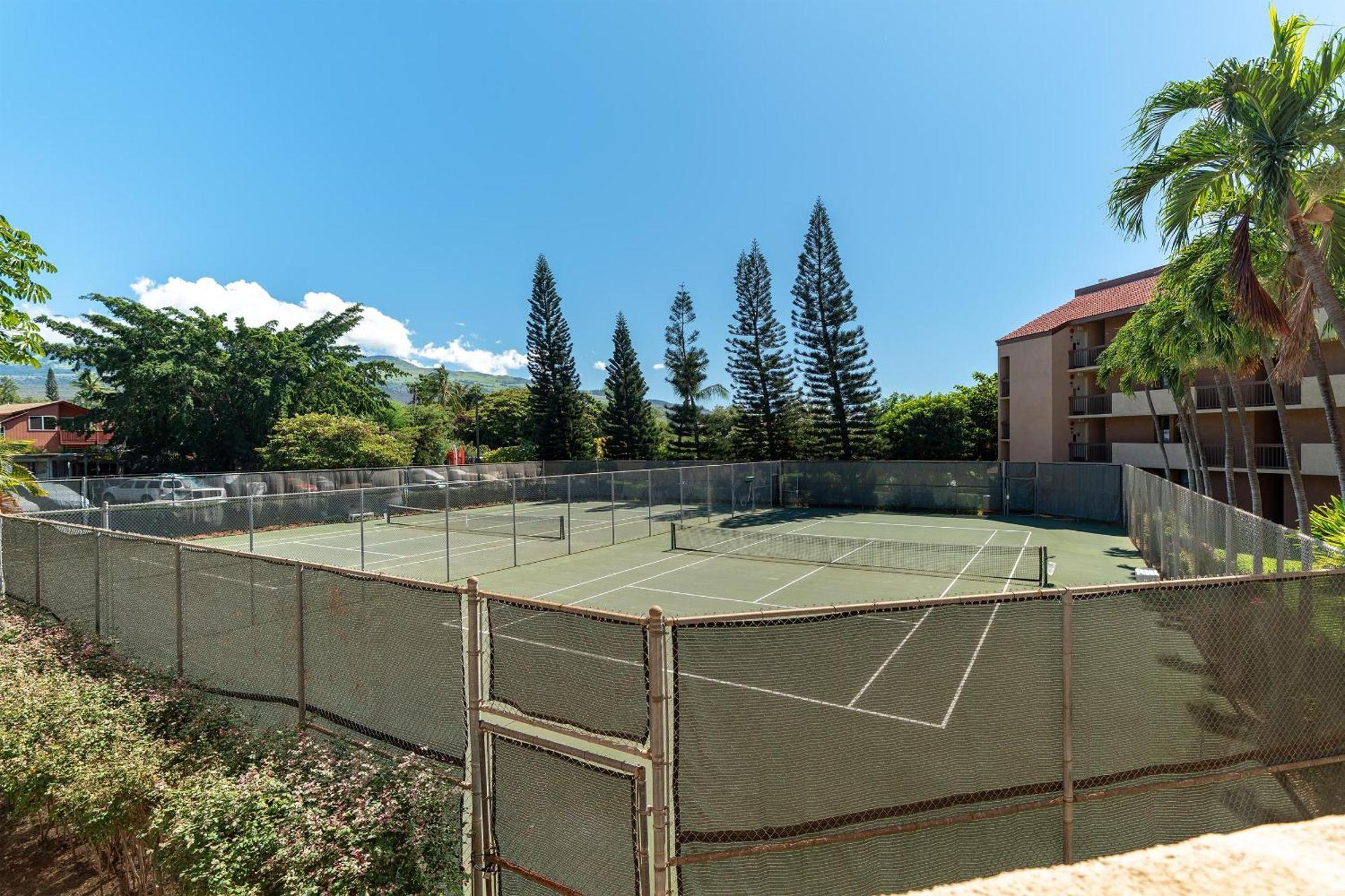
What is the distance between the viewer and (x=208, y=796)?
13.3 ft

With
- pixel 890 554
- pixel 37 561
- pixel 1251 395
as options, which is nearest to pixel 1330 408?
pixel 890 554

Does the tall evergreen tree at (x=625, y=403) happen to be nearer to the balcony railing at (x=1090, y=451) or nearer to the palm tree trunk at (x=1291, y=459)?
the balcony railing at (x=1090, y=451)

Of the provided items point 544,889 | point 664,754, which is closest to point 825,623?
point 664,754

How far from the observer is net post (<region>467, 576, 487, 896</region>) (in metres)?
4.11

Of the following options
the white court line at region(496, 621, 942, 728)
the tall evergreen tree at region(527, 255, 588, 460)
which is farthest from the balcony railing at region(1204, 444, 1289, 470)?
the tall evergreen tree at region(527, 255, 588, 460)

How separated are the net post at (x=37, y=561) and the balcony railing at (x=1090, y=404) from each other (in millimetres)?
38830

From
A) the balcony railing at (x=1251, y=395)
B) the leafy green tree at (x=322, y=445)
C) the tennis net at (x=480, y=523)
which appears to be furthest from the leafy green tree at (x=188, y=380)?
the balcony railing at (x=1251, y=395)

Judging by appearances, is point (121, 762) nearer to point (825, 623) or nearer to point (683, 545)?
point (825, 623)

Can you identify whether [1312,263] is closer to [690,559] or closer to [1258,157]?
[1258,157]

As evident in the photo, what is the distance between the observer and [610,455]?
53.6 m

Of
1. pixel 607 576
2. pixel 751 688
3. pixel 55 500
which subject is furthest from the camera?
pixel 55 500

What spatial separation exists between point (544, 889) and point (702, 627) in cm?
183

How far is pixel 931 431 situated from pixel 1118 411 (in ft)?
36.8

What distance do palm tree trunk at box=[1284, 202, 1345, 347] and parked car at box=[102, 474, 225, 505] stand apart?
3256 cm
